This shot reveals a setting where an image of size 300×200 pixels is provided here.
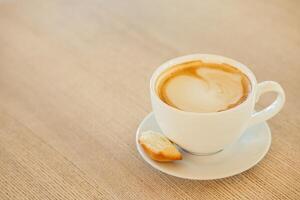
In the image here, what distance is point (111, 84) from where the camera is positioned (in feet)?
2.71

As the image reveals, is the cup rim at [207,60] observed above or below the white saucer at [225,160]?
above

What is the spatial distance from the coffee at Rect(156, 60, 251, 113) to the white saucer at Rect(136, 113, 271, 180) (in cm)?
7

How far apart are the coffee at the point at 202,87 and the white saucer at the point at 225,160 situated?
65mm

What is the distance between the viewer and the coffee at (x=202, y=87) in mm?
638

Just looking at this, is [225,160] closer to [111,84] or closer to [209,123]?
[209,123]

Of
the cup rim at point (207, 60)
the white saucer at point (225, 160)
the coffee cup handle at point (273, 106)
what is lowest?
the white saucer at point (225, 160)

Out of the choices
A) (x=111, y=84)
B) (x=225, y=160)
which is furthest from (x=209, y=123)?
(x=111, y=84)

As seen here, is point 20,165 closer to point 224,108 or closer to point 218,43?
point 224,108

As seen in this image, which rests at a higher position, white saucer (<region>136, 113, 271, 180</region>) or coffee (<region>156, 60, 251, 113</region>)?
coffee (<region>156, 60, 251, 113</region>)

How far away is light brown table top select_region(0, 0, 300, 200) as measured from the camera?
2.08 feet

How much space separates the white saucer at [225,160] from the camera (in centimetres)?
62

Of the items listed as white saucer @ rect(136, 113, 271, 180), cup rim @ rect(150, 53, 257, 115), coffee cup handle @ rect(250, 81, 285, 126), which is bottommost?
white saucer @ rect(136, 113, 271, 180)

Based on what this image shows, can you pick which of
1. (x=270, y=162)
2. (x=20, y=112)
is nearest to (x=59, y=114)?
(x=20, y=112)

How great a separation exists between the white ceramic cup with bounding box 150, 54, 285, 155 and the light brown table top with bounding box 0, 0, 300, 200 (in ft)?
0.15
